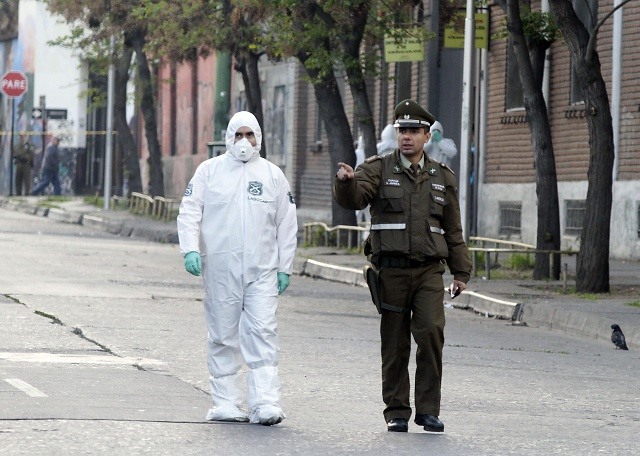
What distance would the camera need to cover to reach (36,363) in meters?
11.7

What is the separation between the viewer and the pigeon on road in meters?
15.3

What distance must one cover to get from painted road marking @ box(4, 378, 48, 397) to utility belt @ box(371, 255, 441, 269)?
82.7 inches

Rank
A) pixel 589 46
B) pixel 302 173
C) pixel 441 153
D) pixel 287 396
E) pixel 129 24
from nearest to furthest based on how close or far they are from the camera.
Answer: pixel 287 396 < pixel 589 46 < pixel 441 153 < pixel 129 24 < pixel 302 173

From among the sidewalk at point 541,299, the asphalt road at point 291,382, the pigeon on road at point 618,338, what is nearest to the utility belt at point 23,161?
the sidewalk at point 541,299

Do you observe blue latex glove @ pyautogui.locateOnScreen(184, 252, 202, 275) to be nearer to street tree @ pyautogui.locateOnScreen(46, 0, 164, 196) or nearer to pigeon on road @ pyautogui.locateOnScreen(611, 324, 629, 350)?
pigeon on road @ pyautogui.locateOnScreen(611, 324, 629, 350)

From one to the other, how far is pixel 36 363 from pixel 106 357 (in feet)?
2.47

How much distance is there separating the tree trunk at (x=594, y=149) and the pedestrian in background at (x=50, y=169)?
37613 millimetres

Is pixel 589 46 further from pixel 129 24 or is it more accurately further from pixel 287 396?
pixel 129 24

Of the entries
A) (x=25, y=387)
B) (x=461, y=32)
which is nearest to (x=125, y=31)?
(x=461, y=32)

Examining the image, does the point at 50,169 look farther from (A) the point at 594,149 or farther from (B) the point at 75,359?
(B) the point at 75,359

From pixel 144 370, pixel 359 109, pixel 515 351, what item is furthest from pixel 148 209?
pixel 144 370

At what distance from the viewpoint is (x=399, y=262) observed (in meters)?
9.52

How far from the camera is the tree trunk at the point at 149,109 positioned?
4094 centimetres

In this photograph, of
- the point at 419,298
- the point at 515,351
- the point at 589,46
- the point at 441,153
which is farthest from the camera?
the point at 441,153
